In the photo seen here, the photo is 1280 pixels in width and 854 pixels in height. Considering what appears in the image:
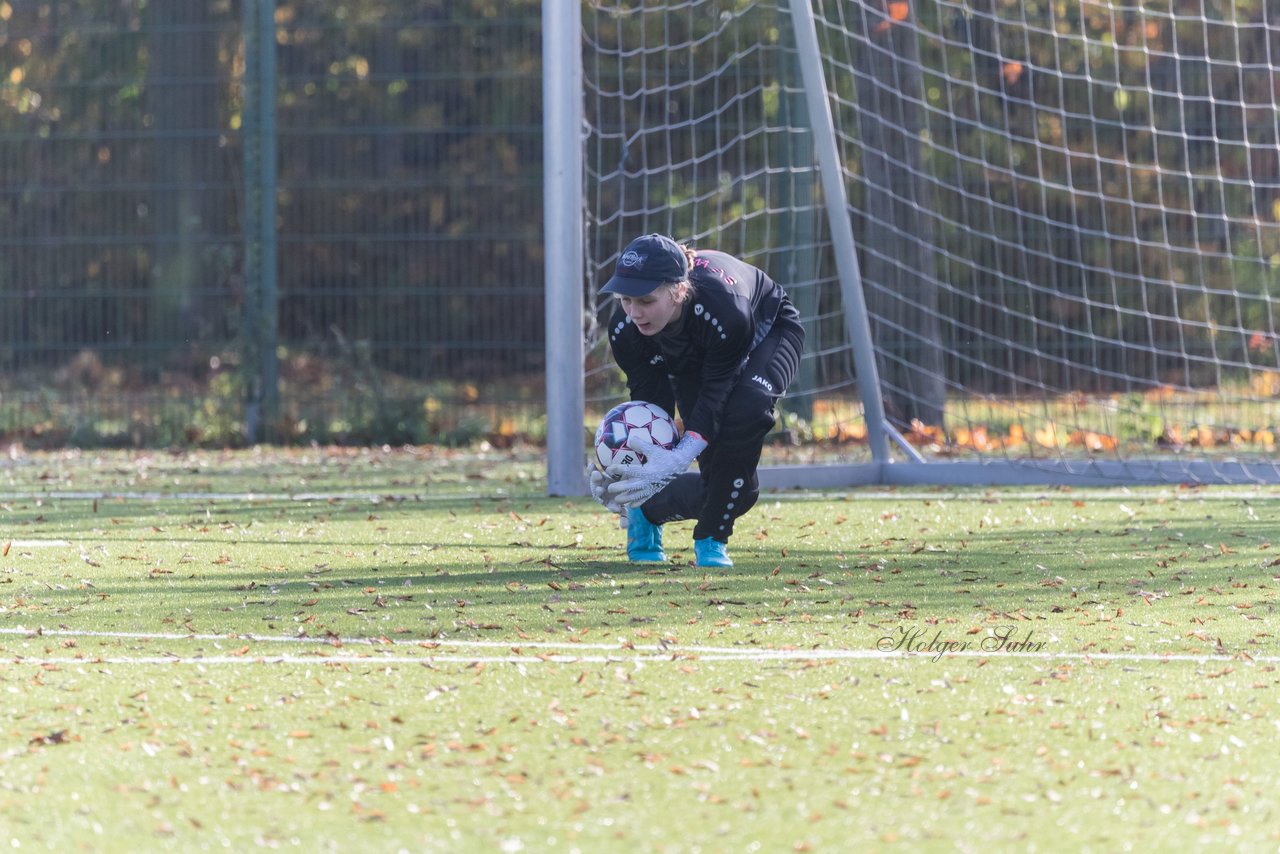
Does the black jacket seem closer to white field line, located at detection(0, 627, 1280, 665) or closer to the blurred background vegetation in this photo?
white field line, located at detection(0, 627, 1280, 665)

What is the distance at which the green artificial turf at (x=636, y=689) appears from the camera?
283 centimetres

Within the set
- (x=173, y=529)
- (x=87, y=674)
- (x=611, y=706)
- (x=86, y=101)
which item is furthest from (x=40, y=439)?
(x=611, y=706)

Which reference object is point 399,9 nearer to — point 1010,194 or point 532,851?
point 1010,194

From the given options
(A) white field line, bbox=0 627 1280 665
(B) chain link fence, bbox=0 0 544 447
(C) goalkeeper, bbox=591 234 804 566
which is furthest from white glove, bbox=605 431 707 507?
(B) chain link fence, bbox=0 0 544 447

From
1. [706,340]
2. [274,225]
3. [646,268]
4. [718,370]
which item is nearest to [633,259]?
[646,268]

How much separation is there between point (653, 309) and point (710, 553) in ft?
2.87

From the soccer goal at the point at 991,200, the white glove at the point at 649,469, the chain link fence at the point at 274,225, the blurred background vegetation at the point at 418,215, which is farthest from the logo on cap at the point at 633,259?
the chain link fence at the point at 274,225

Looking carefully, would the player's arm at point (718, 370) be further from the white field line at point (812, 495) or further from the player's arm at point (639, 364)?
the white field line at point (812, 495)

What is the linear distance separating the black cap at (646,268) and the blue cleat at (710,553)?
908 mm

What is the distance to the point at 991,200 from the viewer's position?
38.2 feet

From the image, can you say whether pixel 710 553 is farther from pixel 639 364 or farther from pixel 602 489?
pixel 639 364

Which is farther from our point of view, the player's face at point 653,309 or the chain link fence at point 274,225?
the chain link fence at point 274,225

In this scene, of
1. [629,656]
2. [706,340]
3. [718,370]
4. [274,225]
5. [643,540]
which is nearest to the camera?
[629,656]

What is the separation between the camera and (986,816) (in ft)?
9.30
